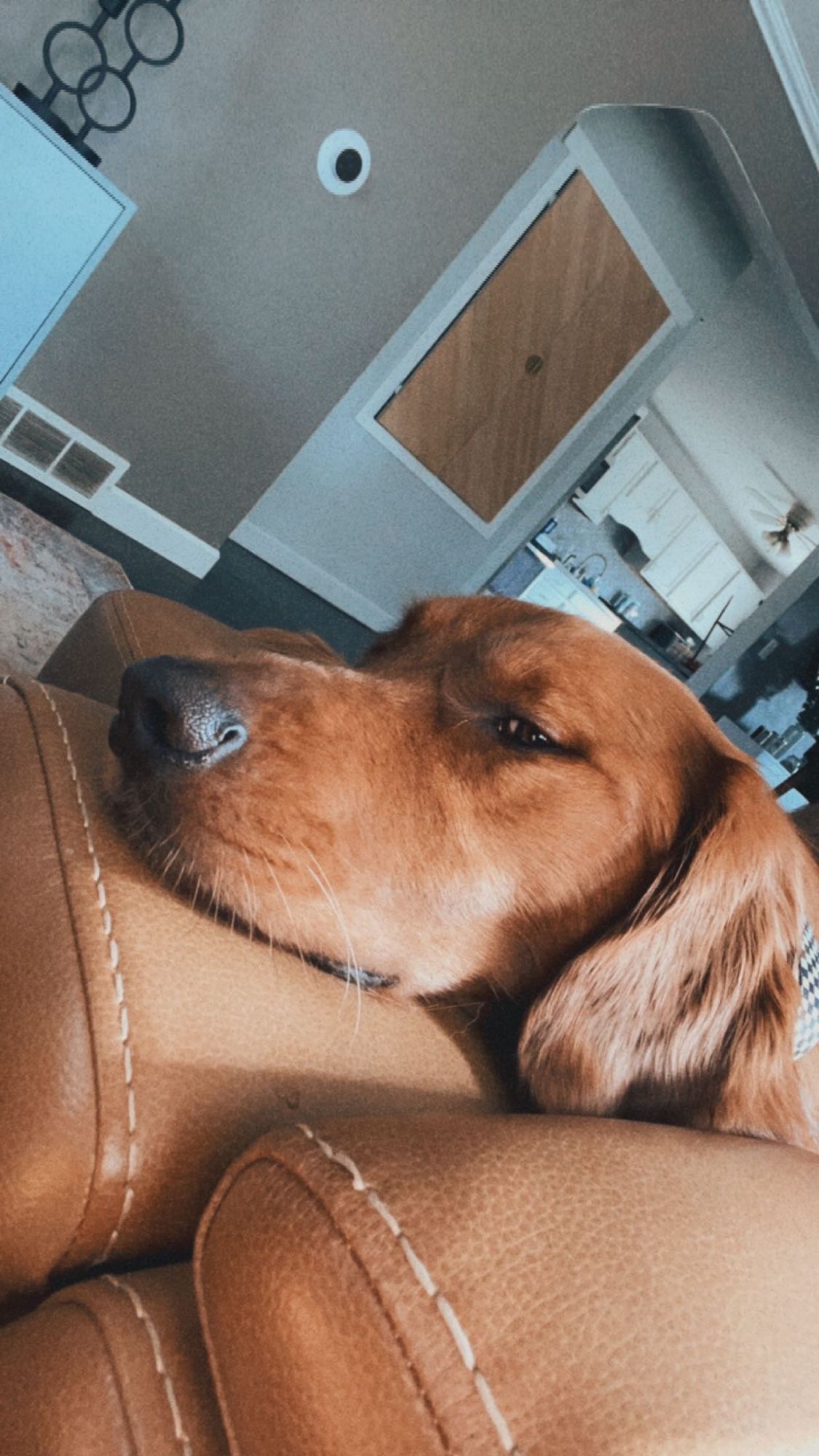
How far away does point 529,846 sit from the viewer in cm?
103

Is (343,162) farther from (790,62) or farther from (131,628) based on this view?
(131,628)

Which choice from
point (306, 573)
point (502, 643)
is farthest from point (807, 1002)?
point (306, 573)

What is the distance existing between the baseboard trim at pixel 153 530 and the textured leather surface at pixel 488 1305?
439 centimetres

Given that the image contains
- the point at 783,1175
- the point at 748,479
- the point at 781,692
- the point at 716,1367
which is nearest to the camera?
the point at 716,1367

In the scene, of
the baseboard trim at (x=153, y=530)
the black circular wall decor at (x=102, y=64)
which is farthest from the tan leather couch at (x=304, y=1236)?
the baseboard trim at (x=153, y=530)

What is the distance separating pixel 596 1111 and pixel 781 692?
583 centimetres

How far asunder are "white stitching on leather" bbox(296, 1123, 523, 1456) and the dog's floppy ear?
422 millimetres


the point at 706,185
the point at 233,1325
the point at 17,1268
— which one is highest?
the point at 706,185

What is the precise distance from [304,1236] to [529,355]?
20.5 feet

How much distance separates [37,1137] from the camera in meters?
0.57

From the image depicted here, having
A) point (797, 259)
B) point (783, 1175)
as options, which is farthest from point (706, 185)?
point (783, 1175)

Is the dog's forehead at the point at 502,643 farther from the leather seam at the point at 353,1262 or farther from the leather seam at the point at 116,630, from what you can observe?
the leather seam at the point at 353,1262

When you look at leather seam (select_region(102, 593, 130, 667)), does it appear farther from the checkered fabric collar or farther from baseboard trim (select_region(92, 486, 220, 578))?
baseboard trim (select_region(92, 486, 220, 578))

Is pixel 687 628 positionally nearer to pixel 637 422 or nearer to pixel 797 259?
pixel 637 422
